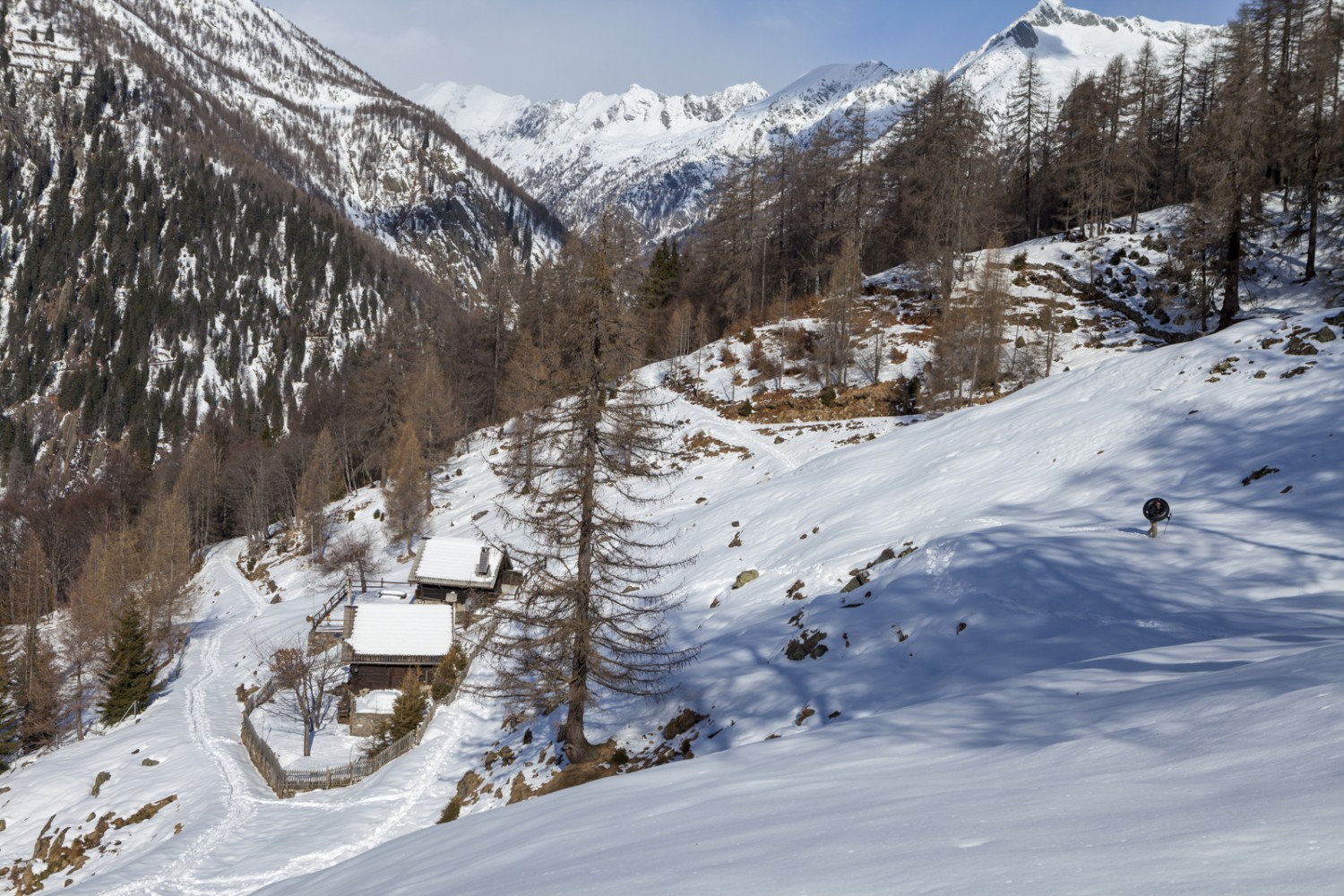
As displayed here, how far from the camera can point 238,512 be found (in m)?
74.2

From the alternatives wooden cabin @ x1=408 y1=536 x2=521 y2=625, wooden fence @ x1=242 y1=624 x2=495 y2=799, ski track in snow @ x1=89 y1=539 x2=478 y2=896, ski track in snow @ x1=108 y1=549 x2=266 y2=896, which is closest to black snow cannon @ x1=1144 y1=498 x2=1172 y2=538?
ski track in snow @ x1=89 y1=539 x2=478 y2=896

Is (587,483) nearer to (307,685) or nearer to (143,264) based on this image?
(307,685)

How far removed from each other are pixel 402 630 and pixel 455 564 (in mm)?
6747

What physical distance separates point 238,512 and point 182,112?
180 metres

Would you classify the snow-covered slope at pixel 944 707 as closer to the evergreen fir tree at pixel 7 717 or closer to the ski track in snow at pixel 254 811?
the ski track in snow at pixel 254 811

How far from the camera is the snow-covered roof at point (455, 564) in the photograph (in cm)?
4050

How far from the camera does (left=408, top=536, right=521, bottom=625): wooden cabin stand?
40.5 metres

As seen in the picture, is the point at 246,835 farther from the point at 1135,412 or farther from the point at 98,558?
the point at 98,558

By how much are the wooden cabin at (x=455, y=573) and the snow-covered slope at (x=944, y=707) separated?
35.4 feet

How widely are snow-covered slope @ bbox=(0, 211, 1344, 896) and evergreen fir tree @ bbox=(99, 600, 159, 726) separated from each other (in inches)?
61.9

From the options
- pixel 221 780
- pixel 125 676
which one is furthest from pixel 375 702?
pixel 125 676

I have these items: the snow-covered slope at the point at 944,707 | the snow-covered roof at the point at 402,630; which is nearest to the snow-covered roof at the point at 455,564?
the snow-covered roof at the point at 402,630

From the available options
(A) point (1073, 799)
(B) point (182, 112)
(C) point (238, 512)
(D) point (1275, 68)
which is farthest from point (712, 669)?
(B) point (182, 112)

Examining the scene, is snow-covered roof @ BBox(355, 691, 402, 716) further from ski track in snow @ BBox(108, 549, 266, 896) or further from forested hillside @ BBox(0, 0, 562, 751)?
forested hillside @ BBox(0, 0, 562, 751)
